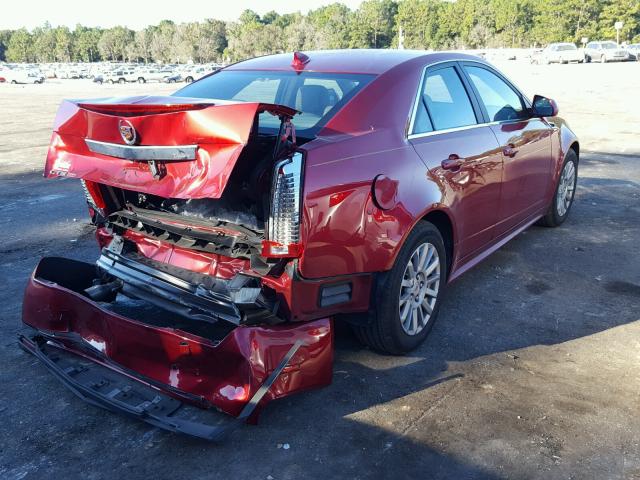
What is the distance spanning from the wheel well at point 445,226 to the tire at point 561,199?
2.43 meters

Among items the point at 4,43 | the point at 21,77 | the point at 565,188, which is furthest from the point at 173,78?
the point at 4,43

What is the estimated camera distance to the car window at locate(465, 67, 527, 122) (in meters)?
4.52

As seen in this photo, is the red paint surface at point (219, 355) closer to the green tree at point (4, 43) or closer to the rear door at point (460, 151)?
the rear door at point (460, 151)

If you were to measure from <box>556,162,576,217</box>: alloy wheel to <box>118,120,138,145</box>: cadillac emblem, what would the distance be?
4.47 metres

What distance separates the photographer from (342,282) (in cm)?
319

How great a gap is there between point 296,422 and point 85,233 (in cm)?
403

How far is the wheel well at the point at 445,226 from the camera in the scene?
12.4 feet

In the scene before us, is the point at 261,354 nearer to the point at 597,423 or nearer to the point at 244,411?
the point at 244,411

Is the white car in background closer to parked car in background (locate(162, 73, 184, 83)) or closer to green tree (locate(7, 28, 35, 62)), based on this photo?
parked car in background (locate(162, 73, 184, 83))

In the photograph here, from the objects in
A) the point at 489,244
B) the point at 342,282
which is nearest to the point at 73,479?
the point at 342,282

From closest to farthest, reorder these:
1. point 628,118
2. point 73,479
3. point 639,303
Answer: point 73,479 → point 639,303 → point 628,118

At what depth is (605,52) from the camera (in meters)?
48.8

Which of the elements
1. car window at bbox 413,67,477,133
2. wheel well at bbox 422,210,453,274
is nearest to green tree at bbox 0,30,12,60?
car window at bbox 413,67,477,133

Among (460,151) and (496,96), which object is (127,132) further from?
(496,96)
